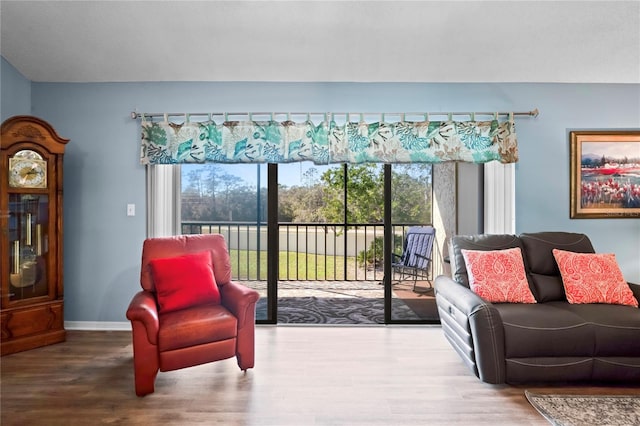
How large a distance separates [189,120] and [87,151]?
3.51ft

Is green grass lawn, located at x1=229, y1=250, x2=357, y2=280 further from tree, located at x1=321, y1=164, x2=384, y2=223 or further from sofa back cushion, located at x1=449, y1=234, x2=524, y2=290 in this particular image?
sofa back cushion, located at x1=449, y1=234, x2=524, y2=290

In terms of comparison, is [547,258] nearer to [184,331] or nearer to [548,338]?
[548,338]

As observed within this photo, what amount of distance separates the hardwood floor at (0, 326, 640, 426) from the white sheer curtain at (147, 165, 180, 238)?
109cm

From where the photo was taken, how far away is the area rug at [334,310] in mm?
→ 3727

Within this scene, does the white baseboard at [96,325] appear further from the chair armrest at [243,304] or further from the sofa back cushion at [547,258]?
the sofa back cushion at [547,258]

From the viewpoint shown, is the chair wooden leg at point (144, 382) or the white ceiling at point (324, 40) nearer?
the chair wooden leg at point (144, 382)

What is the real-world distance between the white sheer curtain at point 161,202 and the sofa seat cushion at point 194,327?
1.24 m

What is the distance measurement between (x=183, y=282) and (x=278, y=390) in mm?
1007

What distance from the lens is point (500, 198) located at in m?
3.48

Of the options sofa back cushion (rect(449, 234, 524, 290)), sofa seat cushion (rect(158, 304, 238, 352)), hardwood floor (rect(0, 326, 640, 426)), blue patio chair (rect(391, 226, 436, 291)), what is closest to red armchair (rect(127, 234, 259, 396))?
sofa seat cushion (rect(158, 304, 238, 352))

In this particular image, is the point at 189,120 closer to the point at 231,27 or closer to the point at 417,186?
the point at 231,27

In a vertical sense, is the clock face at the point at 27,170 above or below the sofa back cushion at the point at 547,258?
above

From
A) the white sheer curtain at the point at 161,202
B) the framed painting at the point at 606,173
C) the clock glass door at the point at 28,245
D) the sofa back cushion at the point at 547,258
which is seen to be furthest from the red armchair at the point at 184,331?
the framed painting at the point at 606,173

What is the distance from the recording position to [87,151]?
138 inches
